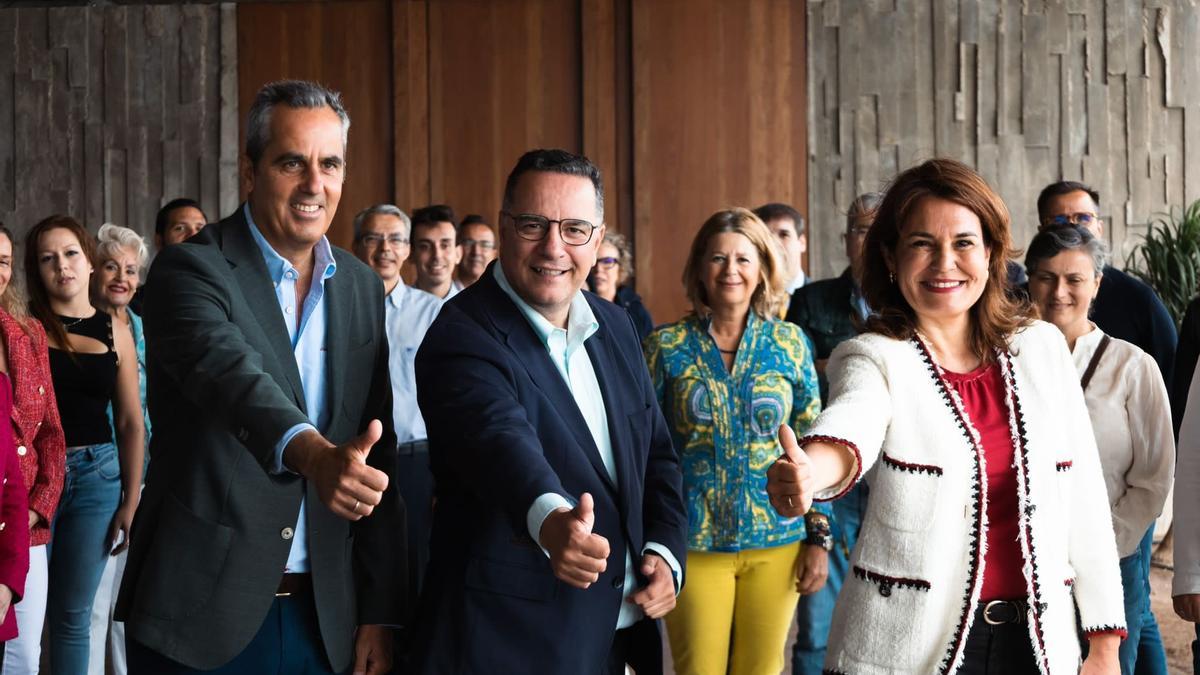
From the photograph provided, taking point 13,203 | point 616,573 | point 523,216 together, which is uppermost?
point 13,203

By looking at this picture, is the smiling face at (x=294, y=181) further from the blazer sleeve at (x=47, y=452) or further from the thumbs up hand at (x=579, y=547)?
the blazer sleeve at (x=47, y=452)

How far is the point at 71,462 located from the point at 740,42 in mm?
6029

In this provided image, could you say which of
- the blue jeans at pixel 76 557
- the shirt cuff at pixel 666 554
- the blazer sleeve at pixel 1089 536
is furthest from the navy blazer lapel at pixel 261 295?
the blue jeans at pixel 76 557

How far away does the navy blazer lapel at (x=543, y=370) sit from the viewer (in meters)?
2.04

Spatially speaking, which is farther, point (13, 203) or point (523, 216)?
point (13, 203)

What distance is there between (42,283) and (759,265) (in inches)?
93.8

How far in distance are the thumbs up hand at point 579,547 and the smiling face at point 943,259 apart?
72 cm

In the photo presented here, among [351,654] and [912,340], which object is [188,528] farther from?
[912,340]

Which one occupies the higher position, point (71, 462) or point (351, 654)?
point (71, 462)

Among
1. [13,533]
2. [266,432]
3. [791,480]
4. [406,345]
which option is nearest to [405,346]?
[406,345]

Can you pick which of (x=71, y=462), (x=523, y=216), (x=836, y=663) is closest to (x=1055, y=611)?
(x=836, y=663)

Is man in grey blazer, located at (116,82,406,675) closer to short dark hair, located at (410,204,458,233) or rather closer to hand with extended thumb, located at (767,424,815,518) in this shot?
hand with extended thumb, located at (767,424,815,518)

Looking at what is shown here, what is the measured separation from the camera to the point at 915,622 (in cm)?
190

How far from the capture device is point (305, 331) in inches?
81.7
